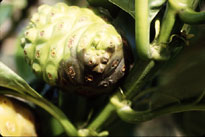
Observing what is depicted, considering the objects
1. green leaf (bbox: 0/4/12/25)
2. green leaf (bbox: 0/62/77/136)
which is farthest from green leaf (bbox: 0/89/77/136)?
green leaf (bbox: 0/4/12/25)

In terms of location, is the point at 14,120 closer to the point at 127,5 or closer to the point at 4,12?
the point at 127,5

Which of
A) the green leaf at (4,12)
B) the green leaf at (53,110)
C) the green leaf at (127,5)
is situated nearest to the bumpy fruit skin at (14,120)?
the green leaf at (53,110)

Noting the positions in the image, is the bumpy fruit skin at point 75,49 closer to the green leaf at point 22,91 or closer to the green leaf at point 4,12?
the green leaf at point 22,91

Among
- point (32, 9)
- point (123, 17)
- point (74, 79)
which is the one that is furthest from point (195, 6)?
point (32, 9)

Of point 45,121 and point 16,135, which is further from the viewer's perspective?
point 45,121

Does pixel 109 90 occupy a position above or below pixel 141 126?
above

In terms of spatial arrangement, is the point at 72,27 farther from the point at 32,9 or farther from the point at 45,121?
the point at 32,9

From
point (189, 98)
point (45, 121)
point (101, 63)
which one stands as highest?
point (101, 63)

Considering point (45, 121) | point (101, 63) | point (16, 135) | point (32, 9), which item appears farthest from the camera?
point (32, 9)
